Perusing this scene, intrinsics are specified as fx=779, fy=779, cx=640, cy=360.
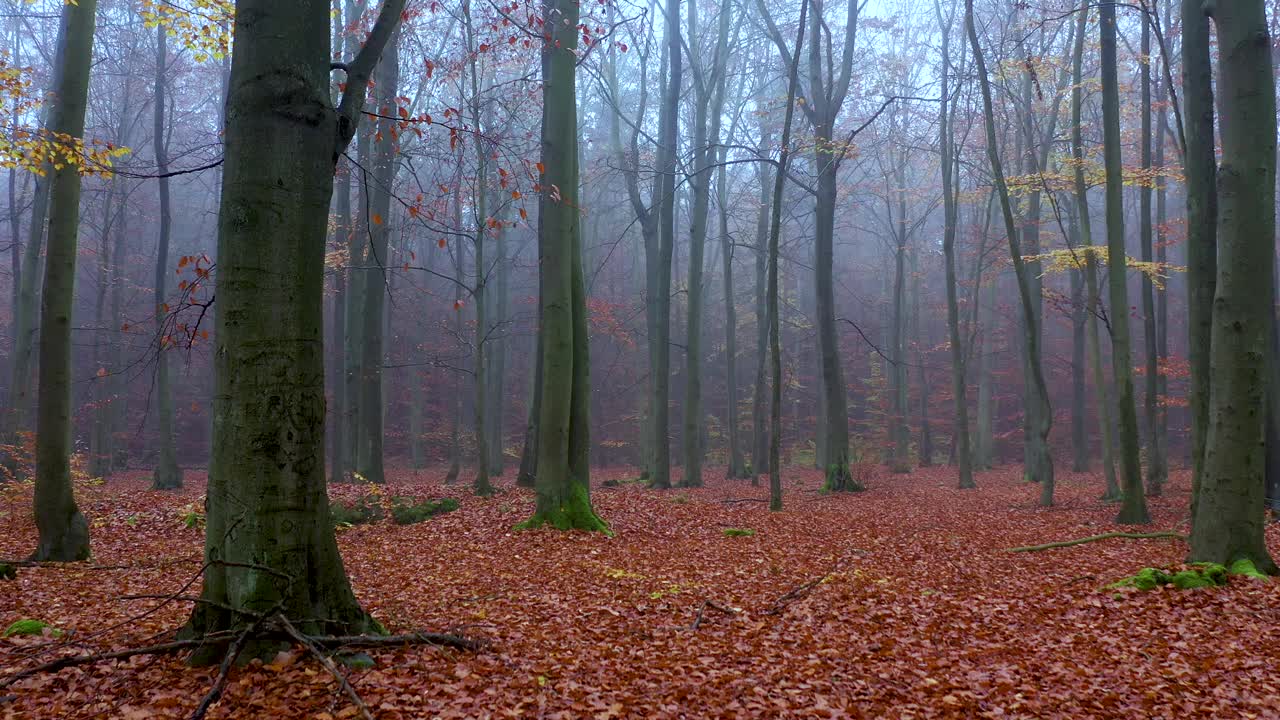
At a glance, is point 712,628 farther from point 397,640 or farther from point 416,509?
point 416,509

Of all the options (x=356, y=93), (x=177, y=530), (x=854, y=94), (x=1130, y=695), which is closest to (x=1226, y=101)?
(x=1130, y=695)

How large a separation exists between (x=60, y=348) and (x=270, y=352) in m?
4.74

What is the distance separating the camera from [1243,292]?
249 inches

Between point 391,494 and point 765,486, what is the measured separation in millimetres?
9280

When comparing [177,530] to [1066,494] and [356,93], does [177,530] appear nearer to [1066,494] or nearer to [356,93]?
[356,93]

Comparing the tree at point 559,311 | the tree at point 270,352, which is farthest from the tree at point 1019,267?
the tree at point 270,352

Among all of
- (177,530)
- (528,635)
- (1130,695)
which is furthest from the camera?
(177,530)

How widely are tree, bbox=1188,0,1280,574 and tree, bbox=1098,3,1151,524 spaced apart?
12.2 ft

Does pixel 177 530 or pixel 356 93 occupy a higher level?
pixel 356 93

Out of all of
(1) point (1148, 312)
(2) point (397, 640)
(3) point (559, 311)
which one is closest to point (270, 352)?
(2) point (397, 640)

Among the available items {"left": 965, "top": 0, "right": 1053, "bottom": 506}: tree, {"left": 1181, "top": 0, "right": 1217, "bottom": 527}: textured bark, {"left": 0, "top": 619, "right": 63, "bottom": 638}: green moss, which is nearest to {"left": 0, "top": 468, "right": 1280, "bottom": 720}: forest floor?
{"left": 0, "top": 619, "right": 63, "bottom": 638}: green moss

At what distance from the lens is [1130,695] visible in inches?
161

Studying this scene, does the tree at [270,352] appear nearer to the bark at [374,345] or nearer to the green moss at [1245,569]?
the green moss at [1245,569]

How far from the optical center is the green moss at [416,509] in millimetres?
11094
